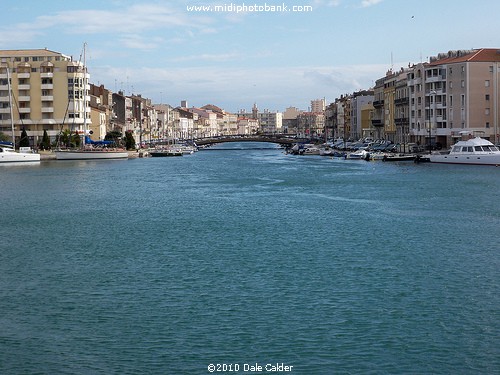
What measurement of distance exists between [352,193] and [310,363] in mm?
35926

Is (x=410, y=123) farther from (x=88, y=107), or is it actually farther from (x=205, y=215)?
A: (x=205, y=215)

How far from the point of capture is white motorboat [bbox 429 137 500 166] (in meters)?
74.1

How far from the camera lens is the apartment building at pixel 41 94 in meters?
104

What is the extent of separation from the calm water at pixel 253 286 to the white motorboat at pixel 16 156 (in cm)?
4721

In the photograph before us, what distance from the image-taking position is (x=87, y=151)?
101m

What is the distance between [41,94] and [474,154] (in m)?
57.8

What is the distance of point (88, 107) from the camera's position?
368 feet

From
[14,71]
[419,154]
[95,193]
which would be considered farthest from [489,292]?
[14,71]

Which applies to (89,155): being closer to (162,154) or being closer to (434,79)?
(162,154)

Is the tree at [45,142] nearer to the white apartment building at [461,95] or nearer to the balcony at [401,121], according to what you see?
the balcony at [401,121]

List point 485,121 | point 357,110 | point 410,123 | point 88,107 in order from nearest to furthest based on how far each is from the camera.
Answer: point 485,121
point 410,123
point 88,107
point 357,110

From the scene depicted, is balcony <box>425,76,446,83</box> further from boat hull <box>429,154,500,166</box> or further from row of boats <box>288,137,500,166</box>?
boat hull <box>429,154,500,166</box>

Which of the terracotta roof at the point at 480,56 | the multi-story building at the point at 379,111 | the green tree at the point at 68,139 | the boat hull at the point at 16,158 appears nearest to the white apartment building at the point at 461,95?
the terracotta roof at the point at 480,56

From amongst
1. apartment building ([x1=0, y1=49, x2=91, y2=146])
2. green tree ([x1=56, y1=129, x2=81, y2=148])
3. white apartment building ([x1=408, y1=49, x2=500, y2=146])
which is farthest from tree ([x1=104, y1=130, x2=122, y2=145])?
white apartment building ([x1=408, y1=49, x2=500, y2=146])
